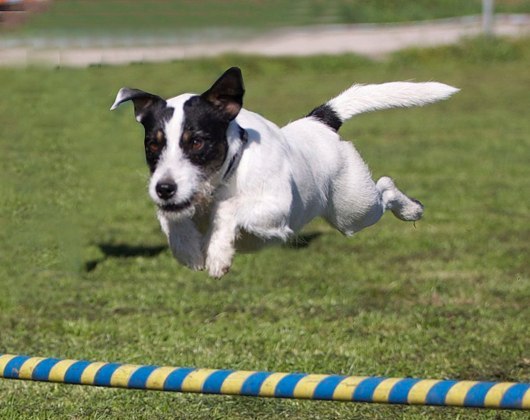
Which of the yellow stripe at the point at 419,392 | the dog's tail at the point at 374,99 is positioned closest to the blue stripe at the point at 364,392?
the yellow stripe at the point at 419,392

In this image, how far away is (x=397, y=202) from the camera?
6234mm

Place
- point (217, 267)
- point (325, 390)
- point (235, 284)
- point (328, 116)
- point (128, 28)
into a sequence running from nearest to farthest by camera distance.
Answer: point (325, 390)
point (217, 267)
point (328, 116)
point (128, 28)
point (235, 284)

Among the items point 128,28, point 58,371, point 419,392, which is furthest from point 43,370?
point 128,28

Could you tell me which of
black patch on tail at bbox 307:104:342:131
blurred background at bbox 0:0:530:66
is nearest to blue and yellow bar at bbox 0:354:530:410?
black patch on tail at bbox 307:104:342:131

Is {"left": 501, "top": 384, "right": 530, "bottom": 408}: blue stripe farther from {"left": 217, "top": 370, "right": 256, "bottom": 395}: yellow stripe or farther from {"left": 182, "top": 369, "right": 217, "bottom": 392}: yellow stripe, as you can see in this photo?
{"left": 182, "top": 369, "right": 217, "bottom": 392}: yellow stripe

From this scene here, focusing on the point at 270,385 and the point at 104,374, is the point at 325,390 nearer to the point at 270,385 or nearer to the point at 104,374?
the point at 270,385

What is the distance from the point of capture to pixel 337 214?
5891 mm

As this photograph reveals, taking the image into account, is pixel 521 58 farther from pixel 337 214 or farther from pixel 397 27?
pixel 337 214

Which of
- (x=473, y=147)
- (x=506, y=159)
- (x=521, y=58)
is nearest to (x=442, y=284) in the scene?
(x=506, y=159)

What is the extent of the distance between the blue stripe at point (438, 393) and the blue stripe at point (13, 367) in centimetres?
169

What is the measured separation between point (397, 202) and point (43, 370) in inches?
95.3

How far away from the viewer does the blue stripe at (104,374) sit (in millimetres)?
4387

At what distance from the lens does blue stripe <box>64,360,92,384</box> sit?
4477 millimetres

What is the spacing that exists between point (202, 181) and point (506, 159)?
37.3ft
